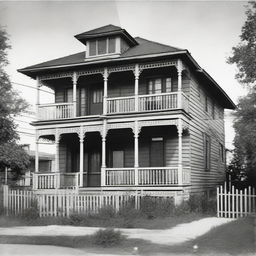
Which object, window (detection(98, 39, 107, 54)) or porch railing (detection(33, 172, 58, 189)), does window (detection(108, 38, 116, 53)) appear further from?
porch railing (detection(33, 172, 58, 189))

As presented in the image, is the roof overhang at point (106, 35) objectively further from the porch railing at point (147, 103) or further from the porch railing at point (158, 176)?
the porch railing at point (158, 176)

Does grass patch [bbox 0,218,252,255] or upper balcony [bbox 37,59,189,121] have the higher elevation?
upper balcony [bbox 37,59,189,121]

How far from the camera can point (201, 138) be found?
24.6 metres

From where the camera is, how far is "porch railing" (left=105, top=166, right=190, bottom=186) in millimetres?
20047

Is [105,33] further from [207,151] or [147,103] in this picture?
[207,151]

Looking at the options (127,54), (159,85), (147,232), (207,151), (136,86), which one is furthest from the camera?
(207,151)

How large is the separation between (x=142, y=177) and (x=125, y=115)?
10.2 feet

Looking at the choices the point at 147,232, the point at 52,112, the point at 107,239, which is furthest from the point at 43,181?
the point at 107,239

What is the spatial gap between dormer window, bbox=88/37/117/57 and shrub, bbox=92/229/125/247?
1280 cm

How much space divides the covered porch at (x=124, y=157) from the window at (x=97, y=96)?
5.77 ft

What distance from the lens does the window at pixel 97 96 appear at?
2361 cm

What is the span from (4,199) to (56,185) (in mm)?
3018

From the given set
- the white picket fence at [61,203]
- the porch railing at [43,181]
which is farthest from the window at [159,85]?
the porch railing at [43,181]

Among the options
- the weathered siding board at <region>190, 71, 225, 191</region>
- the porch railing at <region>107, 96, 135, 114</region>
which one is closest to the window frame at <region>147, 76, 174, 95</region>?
the porch railing at <region>107, 96, 135, 114</region>
